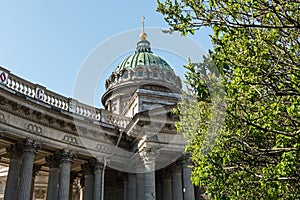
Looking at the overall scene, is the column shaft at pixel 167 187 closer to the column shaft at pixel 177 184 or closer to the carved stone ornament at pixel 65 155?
the column shaft at pixel 177 184

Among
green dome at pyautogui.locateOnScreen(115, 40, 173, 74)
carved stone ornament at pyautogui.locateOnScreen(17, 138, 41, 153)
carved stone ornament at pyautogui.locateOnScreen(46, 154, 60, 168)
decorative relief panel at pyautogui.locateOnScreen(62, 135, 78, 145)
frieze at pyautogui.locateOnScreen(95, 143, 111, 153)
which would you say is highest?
green dome at pyautogui.locateOnScreen(115, 40, 173, 74)

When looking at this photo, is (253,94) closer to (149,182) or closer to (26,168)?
(149,182)

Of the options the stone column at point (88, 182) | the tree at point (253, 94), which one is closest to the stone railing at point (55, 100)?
the stone column at point (88, 182)

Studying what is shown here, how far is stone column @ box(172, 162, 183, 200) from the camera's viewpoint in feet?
84.1

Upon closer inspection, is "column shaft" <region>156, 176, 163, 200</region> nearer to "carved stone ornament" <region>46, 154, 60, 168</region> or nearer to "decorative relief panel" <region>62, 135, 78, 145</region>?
"decorative relief panel" <region>62, 135, 78, 145</region>

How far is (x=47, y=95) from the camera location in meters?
24.9

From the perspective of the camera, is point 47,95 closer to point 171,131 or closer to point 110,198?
point 171,131

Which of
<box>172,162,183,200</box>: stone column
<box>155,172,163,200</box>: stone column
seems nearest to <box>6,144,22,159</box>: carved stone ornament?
<box>172,162,183,200</box>: stone column

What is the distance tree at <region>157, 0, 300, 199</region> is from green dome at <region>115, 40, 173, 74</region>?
132 feet

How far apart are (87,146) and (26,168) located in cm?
541

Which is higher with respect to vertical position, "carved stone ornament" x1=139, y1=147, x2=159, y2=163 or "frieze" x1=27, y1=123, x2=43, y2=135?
"frieze" x1=27, y1=123, x2=43, y2=135

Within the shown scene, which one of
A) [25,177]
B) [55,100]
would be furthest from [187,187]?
[55,100]

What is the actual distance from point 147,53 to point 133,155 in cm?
3104

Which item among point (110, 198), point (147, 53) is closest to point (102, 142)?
point (110, 198)
